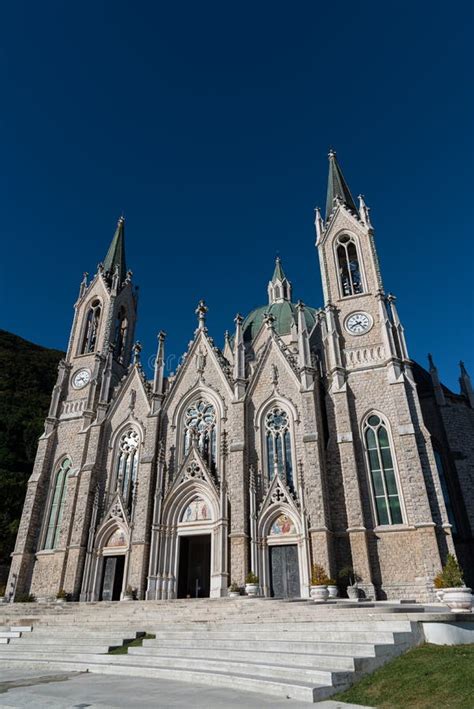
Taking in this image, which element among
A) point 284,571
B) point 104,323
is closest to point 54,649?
point 284,571

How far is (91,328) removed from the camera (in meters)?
37.2

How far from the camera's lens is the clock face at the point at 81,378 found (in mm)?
33406

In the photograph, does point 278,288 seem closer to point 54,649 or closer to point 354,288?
point 354,288

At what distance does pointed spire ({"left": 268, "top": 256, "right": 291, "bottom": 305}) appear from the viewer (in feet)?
151

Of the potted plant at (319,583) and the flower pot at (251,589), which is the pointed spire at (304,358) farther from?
the flower pot at (251,589)

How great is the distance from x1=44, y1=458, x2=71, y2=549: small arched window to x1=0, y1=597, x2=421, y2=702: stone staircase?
34.8 ft

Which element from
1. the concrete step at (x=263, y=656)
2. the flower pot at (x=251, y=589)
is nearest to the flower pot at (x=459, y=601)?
the concrete step at (x=263, y=656)

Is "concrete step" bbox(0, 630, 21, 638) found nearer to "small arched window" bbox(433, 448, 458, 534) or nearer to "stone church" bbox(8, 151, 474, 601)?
"stone church" bbox(8, 151, 474, 601)

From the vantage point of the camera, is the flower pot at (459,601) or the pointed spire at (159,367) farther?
the pointed spire at (159,367)

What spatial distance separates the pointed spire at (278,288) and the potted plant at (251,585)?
29006 millimetres

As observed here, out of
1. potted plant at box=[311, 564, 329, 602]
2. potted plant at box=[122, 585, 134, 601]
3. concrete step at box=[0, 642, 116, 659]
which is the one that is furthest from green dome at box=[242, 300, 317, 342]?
concrete step at box=[0, 642, 116, 659]

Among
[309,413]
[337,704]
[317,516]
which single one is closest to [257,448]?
[309,413]

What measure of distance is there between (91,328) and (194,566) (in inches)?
783

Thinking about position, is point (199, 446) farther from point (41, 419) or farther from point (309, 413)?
point (41, 419)
